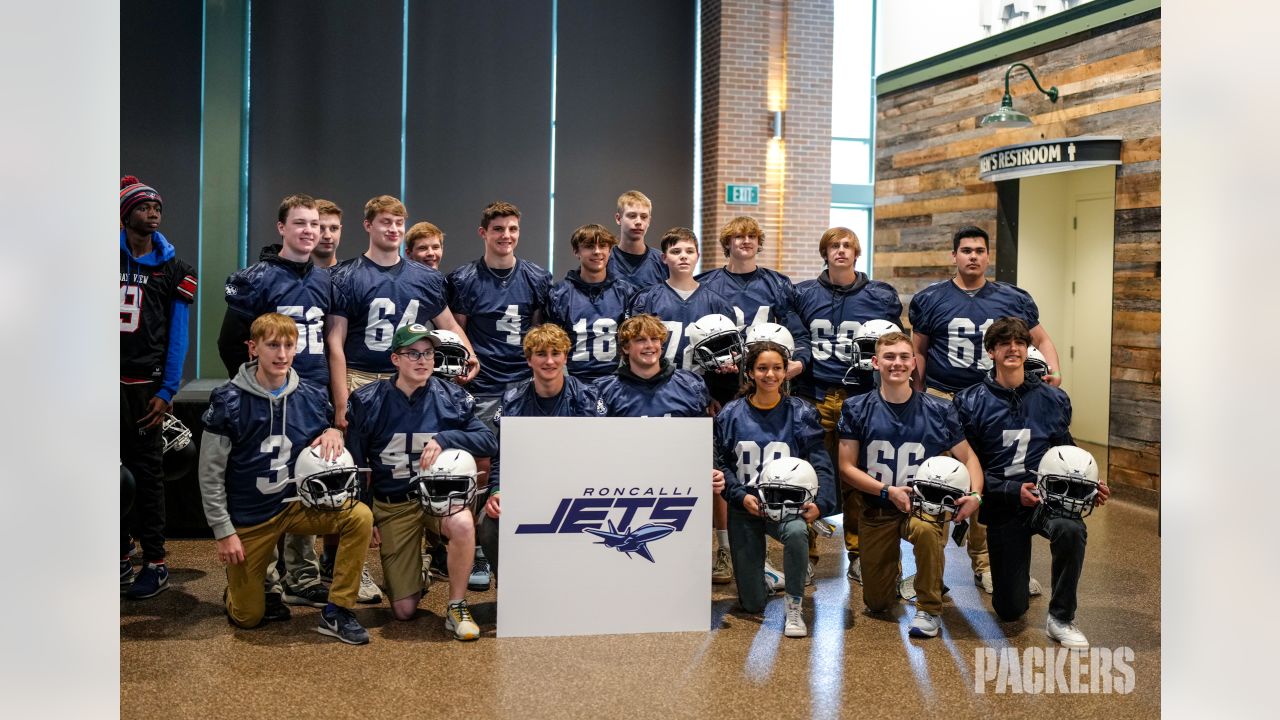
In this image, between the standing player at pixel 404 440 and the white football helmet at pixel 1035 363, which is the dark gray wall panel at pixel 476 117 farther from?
the white football helmet at pixel 1035 363

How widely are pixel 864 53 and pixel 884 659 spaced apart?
1076 centimetres

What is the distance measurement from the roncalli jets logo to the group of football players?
264 millimetres

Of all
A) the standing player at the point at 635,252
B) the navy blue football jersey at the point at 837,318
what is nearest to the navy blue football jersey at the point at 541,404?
the standing player at the point at 635,252

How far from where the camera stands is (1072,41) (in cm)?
759

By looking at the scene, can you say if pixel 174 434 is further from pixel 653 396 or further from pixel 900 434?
pixel 900 434

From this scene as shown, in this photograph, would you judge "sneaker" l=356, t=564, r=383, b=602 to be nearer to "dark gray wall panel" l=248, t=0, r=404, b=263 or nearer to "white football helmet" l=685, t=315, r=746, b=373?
"white football helmet" l=685, t=315, r=746, b=373

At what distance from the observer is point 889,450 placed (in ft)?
15.0

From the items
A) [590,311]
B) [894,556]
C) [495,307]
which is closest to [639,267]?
[590,311]

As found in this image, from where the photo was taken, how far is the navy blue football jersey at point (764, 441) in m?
4.62

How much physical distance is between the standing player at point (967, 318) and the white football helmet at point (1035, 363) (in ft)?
0.88

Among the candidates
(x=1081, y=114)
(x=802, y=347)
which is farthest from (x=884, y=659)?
(x=1081, y=114)

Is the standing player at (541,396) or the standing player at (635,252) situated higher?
the standing player at (635,252)

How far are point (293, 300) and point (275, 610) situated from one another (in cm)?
137
